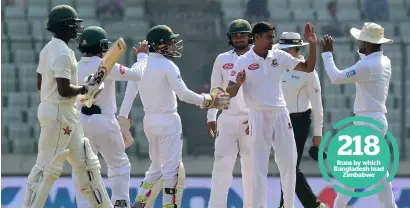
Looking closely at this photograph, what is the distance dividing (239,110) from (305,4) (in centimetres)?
387

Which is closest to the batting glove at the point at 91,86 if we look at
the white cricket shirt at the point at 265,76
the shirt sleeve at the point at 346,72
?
the white cricket shirt at the point at 265,76

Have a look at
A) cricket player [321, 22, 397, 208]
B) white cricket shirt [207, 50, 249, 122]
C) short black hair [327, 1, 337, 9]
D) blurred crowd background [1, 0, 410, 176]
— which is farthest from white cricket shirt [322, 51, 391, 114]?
short black hair [327, 1, 337, 9]

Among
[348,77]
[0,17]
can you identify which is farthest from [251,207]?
[0,17]

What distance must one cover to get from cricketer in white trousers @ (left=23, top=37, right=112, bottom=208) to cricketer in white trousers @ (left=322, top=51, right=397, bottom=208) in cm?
209

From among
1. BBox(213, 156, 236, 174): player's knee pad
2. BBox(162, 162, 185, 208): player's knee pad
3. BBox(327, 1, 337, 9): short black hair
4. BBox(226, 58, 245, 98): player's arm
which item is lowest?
BBox(162, 162, 185, 208): player's knee pad

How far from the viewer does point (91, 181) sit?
29.0 ft

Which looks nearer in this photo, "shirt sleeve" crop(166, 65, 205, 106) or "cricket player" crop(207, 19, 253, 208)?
"shirt sleeve" crop(166, 65, 205, 106)

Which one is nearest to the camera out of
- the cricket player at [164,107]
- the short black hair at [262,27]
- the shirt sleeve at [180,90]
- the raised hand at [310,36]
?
the raised hand at [310,36]

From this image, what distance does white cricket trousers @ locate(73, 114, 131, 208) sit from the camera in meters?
9.51

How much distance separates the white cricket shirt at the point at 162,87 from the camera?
375 inches

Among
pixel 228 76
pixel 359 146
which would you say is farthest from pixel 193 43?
pixel 228 76

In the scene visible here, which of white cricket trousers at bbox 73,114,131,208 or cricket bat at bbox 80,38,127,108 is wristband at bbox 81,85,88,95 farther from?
white cricket trousers at bbox 73,114,131,208

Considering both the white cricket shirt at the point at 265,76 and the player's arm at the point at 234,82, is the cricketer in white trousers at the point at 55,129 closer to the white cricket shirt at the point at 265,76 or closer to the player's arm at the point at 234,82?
the player's arm at the point at 234,82

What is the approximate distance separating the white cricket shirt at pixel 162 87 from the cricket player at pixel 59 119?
88cm
